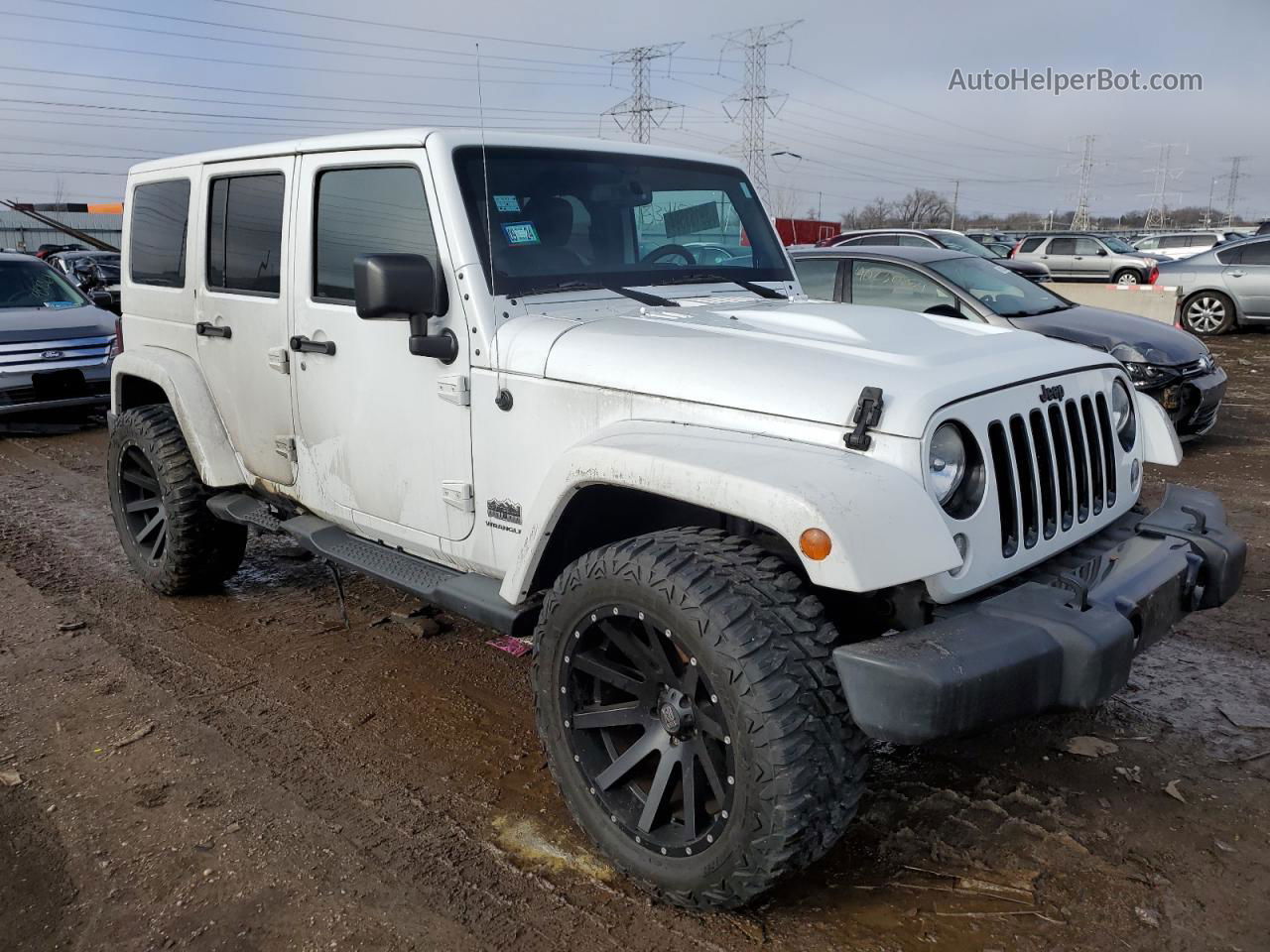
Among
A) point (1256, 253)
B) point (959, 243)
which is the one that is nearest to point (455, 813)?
point (959, 243)

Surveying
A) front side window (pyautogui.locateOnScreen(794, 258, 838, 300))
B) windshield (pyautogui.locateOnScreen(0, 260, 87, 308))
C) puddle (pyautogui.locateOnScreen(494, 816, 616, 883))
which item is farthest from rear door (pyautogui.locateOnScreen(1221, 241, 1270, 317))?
puddle (pyautogui.locateOnScreen(494, 816, 616, 883))

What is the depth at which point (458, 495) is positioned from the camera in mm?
3387

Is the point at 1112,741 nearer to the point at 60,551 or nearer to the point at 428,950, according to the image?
the point at 428,950

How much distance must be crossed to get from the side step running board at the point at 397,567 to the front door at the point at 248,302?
195 millimetres

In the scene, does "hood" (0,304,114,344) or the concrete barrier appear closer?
"hood" (0,304,114,344)

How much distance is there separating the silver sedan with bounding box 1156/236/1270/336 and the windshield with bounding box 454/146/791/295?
1358cm

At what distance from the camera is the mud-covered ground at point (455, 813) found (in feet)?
8.63

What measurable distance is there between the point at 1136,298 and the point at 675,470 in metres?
15.3

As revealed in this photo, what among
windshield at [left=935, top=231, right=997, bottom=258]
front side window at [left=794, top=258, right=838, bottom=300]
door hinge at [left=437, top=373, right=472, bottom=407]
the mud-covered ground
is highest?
windshield at [left=935, top=231, right=997, bottom=258]

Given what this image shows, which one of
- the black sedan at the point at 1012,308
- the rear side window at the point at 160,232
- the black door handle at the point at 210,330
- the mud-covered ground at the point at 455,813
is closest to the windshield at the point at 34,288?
the rear side window at the point at 160,232

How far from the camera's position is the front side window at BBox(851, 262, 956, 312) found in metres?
7.81

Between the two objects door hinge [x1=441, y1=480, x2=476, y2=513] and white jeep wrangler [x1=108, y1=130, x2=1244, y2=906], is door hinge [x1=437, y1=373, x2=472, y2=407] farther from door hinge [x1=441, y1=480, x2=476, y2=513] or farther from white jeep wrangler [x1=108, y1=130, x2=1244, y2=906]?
door hinge [x1=441, y1=480, x2=476, y2=513]

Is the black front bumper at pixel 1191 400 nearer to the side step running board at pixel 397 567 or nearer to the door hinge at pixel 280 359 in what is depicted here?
the side step running board at pixel 397 567

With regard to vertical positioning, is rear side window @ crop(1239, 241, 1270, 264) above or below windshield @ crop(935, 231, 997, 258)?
below
